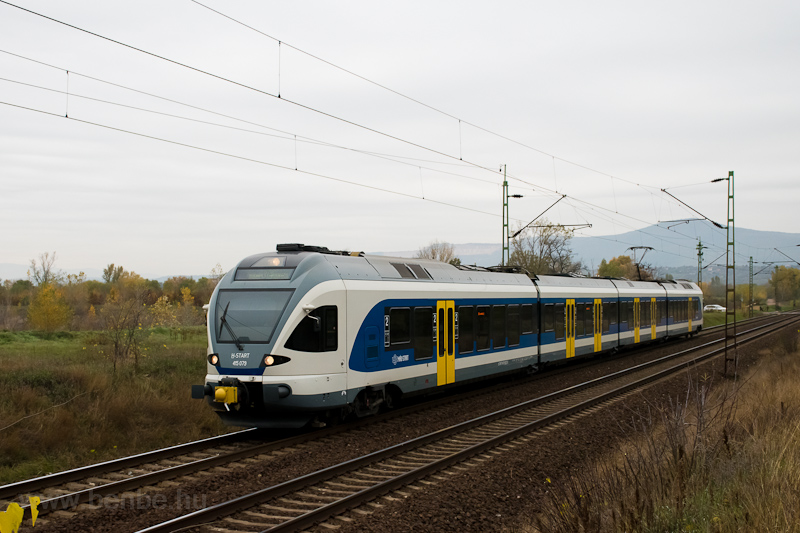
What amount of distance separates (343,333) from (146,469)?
4104 millimetres

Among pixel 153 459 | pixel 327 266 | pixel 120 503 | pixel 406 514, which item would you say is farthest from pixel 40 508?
pixel 327 266

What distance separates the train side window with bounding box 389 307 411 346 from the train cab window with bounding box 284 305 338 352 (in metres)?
1.84

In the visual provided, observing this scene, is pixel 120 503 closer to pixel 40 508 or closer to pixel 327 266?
pixel 40 508

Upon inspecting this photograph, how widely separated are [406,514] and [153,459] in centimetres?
448

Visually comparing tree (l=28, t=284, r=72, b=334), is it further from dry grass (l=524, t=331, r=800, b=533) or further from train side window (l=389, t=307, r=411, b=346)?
dry grass (l=524, t=331, r=800, b=533)

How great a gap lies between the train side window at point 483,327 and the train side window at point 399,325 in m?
3.47


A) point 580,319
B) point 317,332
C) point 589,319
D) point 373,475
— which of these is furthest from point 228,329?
point 589,319

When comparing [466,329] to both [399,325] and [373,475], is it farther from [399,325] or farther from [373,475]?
[373,475]

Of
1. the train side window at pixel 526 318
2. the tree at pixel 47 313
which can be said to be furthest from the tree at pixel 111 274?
the train side window at pixel 526 318

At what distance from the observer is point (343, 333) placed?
12156 mm

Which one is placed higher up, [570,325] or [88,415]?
[570,325]

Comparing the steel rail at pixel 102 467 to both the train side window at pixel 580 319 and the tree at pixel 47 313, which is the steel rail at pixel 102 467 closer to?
the train side window at pixel 580 319

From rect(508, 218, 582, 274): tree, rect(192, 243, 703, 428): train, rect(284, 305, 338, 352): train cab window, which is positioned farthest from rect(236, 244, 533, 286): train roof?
rect(508, 218, 582, 274): tree

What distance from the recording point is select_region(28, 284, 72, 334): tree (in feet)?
137
